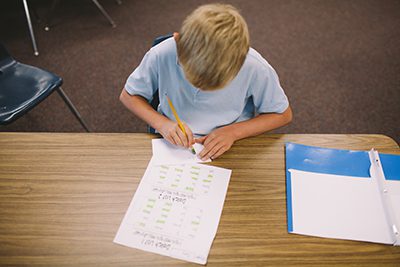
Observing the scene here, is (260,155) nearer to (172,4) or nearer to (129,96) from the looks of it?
(129,96)

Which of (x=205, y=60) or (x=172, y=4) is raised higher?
(x=205, y=60)

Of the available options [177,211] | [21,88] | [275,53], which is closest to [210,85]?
[177,211]

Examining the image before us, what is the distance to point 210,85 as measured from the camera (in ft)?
2.47

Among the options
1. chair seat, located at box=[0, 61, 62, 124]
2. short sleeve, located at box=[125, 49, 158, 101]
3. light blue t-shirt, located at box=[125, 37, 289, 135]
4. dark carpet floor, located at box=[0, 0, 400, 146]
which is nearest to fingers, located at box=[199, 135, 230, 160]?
light blue t-shirt, located at box=[125, 37, 289, 135]

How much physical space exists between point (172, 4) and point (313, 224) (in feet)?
8.30

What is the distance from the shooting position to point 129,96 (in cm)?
103

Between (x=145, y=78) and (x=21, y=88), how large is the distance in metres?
0.87

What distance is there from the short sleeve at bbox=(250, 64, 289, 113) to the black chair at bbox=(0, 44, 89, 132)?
1.00 meters

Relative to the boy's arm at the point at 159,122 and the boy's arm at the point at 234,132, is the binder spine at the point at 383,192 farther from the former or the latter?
the boy's arm at the point at 159,122

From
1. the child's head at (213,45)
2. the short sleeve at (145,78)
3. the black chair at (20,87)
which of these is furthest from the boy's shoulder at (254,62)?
the black chair at (20,87)

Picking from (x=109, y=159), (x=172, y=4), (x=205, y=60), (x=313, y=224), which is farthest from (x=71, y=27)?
(x=313, y=224)

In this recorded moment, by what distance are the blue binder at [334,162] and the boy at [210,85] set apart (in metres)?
0.13

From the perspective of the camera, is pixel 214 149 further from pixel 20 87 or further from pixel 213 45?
pixel 20 87

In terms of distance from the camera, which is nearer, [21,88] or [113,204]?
[113,204]
